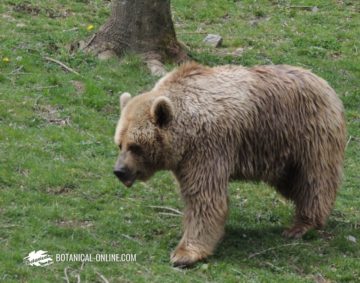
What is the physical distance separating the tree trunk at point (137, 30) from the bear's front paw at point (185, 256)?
6182 mm

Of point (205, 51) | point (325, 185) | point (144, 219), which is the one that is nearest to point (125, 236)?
point (144, 219)

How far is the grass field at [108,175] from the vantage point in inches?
324

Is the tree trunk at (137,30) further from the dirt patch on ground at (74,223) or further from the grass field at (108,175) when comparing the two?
the dirt patch on ground at (74,223)

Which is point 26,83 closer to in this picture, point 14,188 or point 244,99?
point 14,188

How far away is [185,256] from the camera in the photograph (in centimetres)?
819

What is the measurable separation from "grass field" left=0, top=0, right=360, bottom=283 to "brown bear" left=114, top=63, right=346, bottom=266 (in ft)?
1.40

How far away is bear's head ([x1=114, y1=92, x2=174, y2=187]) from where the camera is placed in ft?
27.7

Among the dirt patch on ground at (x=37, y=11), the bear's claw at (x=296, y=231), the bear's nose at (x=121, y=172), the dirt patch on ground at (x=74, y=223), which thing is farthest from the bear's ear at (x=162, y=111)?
the dirt patch on ground at (x=37, y=11)

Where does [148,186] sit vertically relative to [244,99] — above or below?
below

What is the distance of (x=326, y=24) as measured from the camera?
1761 cm

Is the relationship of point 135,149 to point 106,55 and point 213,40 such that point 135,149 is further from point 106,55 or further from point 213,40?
→ point 213,40

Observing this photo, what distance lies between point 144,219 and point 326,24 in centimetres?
955

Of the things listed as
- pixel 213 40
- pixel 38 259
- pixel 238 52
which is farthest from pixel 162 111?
pixel 213 40

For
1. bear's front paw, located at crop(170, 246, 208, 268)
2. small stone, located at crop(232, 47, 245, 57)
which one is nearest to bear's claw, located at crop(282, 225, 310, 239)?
bear's front paw, located at crop(170, 246, 208, 268)
